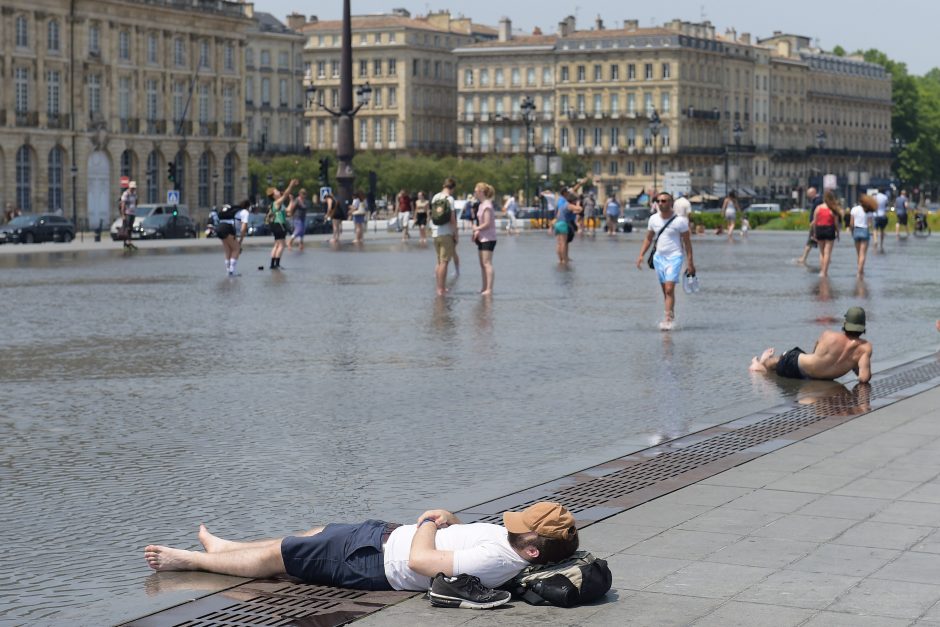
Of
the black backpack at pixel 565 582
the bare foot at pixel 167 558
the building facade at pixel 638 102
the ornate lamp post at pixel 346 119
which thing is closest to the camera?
the black backpack at pixel 565 582

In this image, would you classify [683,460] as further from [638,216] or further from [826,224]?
[638,216]

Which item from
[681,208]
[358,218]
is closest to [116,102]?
[358,218]

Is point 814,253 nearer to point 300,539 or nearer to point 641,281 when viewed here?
point 641,281

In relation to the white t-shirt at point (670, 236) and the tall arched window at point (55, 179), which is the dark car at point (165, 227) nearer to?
the tall arched window at point (55, 179)

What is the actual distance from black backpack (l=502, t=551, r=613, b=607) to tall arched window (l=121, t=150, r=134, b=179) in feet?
268

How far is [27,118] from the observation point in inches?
3145

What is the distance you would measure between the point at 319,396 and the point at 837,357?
3842mm

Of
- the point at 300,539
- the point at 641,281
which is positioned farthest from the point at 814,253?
the point at 300,539

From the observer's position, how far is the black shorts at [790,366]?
14.3 m

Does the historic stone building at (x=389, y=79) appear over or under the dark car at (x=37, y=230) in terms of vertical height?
over

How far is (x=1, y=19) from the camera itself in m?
77.9

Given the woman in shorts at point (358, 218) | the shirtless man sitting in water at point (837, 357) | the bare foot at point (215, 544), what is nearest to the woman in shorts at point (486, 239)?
the shirtless man sitting in water at point (837, 357)

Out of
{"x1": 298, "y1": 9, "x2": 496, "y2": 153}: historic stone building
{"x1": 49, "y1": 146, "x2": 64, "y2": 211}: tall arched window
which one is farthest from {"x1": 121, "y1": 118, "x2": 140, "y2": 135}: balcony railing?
{"x1": 298, "y1": 9, "x2": 496, "y2": 153}: historic stone building

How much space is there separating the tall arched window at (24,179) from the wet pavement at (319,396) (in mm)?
52878
